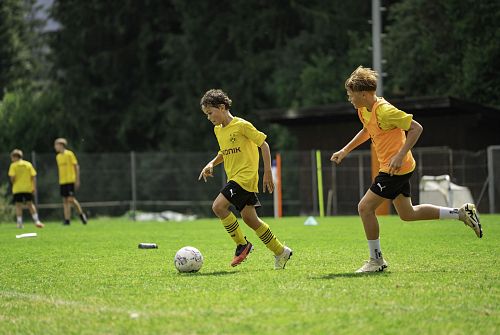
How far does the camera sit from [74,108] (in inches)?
1790

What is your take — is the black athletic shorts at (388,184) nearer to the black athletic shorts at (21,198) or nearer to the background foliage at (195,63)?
the black athletic shorts at (21,198)

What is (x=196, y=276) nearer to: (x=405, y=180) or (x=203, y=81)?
(x=405, y=180)

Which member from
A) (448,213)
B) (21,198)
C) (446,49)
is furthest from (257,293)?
(446,49)

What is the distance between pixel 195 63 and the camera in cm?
4431

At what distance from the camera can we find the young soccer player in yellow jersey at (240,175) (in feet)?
30.9

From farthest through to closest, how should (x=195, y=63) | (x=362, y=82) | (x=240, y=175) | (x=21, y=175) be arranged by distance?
(x=195, y=63)
(x=21, y=175)
(x=240, y=175)
(x=362, y=82)

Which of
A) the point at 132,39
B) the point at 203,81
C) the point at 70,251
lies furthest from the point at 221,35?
the point at 70,251

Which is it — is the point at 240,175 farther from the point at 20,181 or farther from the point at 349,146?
the point at 20,181

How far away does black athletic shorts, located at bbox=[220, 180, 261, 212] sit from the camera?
30.9 feet

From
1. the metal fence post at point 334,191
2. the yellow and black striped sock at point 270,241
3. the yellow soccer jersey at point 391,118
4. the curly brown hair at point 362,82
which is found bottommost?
the metal fence post at point 334,191

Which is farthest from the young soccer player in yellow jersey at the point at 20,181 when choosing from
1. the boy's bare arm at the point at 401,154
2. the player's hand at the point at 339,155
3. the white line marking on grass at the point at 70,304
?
the boy's bare arm at the point at 401,154

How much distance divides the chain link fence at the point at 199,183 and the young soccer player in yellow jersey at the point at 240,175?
64.3 ft

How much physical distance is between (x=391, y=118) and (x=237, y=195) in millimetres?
1816

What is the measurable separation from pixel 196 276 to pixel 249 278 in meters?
0.63
